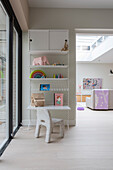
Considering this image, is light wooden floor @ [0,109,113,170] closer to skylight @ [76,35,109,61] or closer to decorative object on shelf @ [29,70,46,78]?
decorative object on shelf @ [29,70,46,78]

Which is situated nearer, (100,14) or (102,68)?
(100,14)

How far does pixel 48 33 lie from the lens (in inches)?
139

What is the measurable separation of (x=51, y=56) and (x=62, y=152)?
7.21 ft

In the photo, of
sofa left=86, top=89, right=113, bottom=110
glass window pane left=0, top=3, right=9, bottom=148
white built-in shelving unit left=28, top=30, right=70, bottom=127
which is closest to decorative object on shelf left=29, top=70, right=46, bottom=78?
white built-in shelving unit left=28, top=30, right=70, bottom=127

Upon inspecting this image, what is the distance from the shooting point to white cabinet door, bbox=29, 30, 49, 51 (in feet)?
A: 11.6

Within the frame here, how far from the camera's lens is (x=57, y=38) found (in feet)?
11.7

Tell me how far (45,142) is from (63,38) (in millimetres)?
2205

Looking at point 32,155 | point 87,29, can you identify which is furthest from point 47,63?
point 32,155

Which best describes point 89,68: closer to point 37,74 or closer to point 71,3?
point 71,3

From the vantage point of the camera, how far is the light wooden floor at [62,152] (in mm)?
1854

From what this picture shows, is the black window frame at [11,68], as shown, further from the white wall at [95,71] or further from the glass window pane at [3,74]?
the white wall at [95,71]

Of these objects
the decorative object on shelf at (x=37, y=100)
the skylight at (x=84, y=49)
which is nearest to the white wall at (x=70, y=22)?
the decorative object on shelf at (x=37, y=100)

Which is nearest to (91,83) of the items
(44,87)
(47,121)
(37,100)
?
(44,87)

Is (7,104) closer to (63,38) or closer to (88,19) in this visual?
(63,38)
